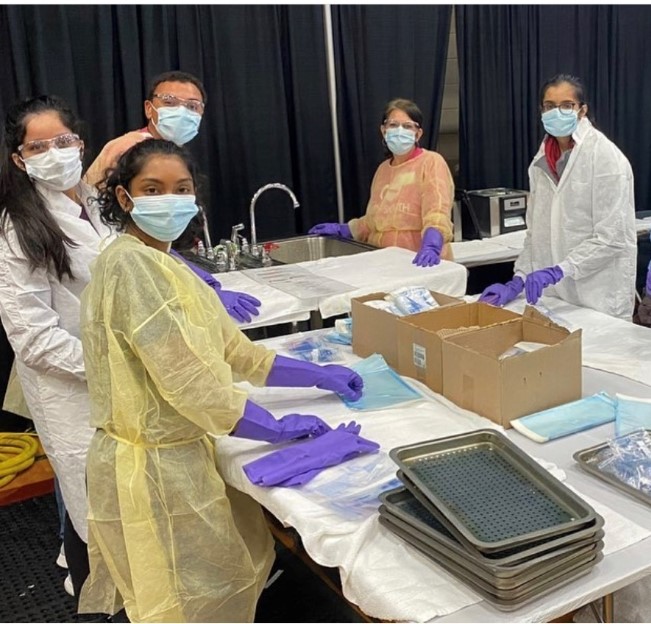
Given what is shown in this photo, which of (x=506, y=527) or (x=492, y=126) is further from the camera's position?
(x=492, y=126)

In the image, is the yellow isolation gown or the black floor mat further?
the black floor mat

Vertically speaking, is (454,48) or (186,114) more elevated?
(454,48)

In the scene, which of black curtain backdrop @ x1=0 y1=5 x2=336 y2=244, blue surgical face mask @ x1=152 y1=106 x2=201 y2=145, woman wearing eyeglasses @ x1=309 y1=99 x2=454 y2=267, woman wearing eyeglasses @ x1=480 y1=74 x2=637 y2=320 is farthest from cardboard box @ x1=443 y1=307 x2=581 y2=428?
black curtain backdrop @ x1=0 y1=5 x2=336 y2=244

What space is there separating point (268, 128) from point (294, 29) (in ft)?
1.59

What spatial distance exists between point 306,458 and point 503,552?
1.53ft

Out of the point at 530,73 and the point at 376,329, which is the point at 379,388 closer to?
the point at 376,329

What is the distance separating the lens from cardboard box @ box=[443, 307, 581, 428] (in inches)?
59.6

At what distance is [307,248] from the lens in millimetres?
3596

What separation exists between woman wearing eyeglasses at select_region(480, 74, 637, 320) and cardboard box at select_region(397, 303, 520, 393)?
0.37 metres

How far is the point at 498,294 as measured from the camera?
232 cm

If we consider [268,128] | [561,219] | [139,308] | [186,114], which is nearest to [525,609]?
[139,308]

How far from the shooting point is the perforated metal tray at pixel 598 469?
126 centimetres

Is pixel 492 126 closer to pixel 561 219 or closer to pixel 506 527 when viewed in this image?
pixel 561 219

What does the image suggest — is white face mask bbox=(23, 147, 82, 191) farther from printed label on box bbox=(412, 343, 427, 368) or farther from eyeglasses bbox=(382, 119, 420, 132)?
eyeglasses bbox=(382, 119, 420, 132)
